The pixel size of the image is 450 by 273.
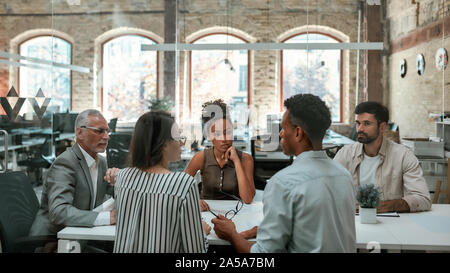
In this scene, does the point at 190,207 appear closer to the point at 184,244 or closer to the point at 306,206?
the point at 184,244

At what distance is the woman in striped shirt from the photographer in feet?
5.62

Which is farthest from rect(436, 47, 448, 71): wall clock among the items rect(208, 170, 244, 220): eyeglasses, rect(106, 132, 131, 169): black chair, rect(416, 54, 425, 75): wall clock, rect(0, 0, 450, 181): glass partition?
rect(106, 132, 131, 169): black chair

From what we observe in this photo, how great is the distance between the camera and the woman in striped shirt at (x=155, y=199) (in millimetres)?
1713

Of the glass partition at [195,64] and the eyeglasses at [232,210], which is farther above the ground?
the glass partition at [195,64]

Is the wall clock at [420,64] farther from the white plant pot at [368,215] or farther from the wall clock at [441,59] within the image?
the white plant pot at [368,215]

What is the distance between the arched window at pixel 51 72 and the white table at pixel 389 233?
4.15 m

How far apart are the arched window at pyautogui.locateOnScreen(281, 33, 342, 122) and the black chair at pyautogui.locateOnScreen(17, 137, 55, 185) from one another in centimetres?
340

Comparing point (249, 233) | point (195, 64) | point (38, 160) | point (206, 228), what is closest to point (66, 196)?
point (206, 228)

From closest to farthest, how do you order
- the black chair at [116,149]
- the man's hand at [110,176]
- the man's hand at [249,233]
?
the man's hand at [249,233]
the man's hand at [110,176]
the black chair at [116,149]

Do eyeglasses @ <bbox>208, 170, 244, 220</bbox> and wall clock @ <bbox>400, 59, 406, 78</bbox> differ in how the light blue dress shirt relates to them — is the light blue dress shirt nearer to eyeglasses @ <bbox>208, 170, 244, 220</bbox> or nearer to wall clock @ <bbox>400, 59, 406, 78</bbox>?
eyeglasses @ <bbox>208, 170, 244, 220</bbox>

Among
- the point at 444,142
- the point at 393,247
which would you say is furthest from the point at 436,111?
the point at 393,247

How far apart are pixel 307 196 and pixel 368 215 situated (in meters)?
0.96

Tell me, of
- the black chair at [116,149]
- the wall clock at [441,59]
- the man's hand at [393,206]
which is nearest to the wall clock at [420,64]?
the wall clock at [441,59]

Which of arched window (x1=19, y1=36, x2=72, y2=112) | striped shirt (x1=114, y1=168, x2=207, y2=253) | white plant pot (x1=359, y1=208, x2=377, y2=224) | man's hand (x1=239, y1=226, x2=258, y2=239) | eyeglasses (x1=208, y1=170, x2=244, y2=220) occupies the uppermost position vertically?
arched window (x1=19, y1=36, x2=72, y2=112)
